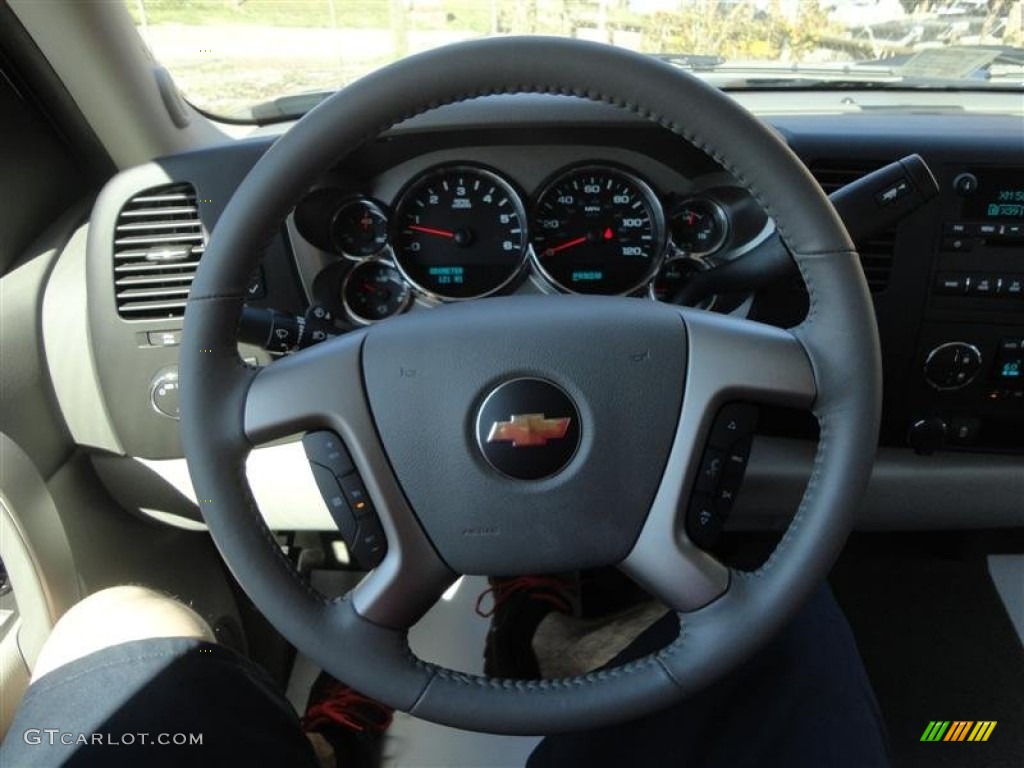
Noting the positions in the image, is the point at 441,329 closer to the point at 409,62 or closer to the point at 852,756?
the point at 409,62

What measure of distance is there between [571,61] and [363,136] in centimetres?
20

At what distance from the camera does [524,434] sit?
96cm

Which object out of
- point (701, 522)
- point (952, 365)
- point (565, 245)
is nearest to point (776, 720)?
point (701, 522)

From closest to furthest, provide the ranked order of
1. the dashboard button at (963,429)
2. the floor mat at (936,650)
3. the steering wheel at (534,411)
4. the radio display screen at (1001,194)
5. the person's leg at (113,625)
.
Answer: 1. the steering wheel at (534,411)
2. the person's leg at (113,625)
3. the radio display screen at (1001,194)
4. the dashboard button at (963,429)
5. the floor mat at (936,650)

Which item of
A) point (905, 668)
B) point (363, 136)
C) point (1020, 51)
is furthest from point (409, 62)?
point (905, 668)

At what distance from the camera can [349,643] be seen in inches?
36.4

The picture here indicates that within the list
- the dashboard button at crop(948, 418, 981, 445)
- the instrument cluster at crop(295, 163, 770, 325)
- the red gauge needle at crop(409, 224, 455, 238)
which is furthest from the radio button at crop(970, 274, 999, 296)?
the red gauge needle at crop(409, 224, 455, 238)

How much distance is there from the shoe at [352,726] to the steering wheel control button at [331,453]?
2.63 feet

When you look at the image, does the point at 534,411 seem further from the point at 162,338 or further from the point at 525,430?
the point at 162,338

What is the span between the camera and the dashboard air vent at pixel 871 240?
1.45 metres

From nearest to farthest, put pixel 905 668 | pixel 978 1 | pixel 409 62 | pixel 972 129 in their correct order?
pixel 409 62 < pixel 972 129 < pixel 978 1 < pixel 905 668

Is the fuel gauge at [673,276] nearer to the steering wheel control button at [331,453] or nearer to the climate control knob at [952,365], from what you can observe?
the climate control knob at [952,365]

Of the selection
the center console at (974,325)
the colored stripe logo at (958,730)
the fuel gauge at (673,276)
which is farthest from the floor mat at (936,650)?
the fuel gauge at (673,276)

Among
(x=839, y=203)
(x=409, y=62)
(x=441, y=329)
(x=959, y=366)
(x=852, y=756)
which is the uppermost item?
(x=409, y=62)
